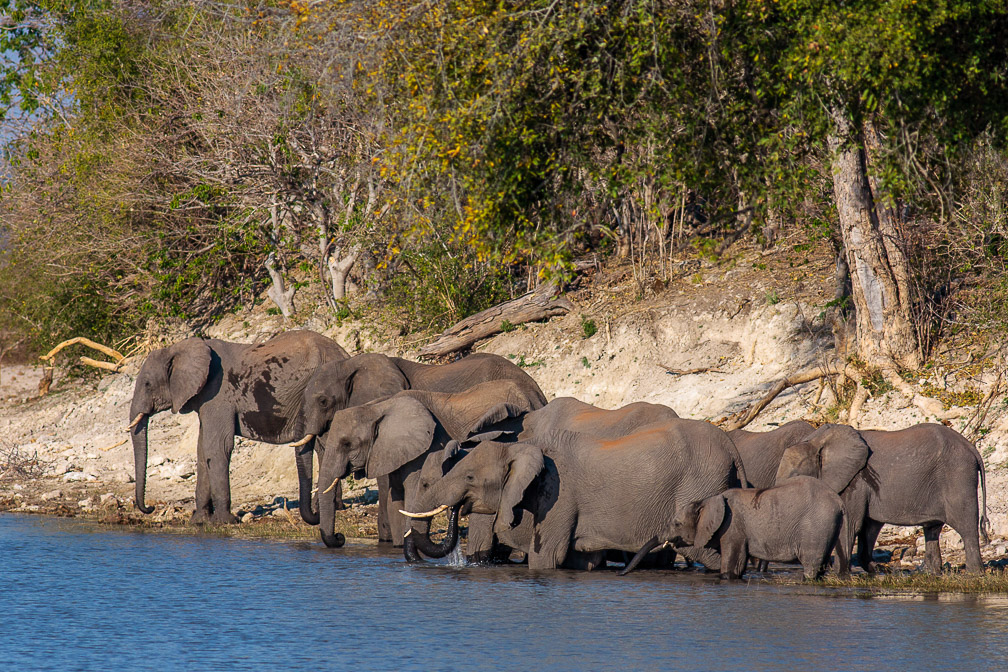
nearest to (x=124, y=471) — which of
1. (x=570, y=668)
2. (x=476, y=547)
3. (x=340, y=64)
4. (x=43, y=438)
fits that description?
(x=43, y=438)

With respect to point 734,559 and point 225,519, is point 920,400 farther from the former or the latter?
point 225,519

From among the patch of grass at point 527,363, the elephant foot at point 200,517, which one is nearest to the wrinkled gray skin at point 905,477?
the elephant foot at point 200,517

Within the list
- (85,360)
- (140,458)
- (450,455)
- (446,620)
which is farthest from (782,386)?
(85,360)

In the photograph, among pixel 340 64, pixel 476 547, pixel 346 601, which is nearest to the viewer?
pixel 346 601

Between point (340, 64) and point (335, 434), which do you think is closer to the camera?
point (335, 434)

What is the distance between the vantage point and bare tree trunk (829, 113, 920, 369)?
1664 cm

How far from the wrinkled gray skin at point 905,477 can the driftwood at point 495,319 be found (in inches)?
369

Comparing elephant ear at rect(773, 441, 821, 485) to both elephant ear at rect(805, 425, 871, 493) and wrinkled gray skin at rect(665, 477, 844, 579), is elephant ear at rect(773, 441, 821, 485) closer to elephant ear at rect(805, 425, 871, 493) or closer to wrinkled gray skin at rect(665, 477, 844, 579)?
elephant ear at rect(805, 425, 871, 493)

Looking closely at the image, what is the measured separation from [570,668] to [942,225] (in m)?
10.3

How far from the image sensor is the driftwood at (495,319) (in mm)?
21000

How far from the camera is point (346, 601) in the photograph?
10570 mm

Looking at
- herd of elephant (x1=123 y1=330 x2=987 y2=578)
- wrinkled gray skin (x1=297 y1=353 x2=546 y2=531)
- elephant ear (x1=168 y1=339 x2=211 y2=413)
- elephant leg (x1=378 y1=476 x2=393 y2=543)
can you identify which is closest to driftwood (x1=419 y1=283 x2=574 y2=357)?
elephant ear (x1=168 y1=339 x2=211 y2=413)

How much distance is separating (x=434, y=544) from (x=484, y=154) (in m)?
4.35

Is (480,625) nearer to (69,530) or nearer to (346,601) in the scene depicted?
(346,601)
